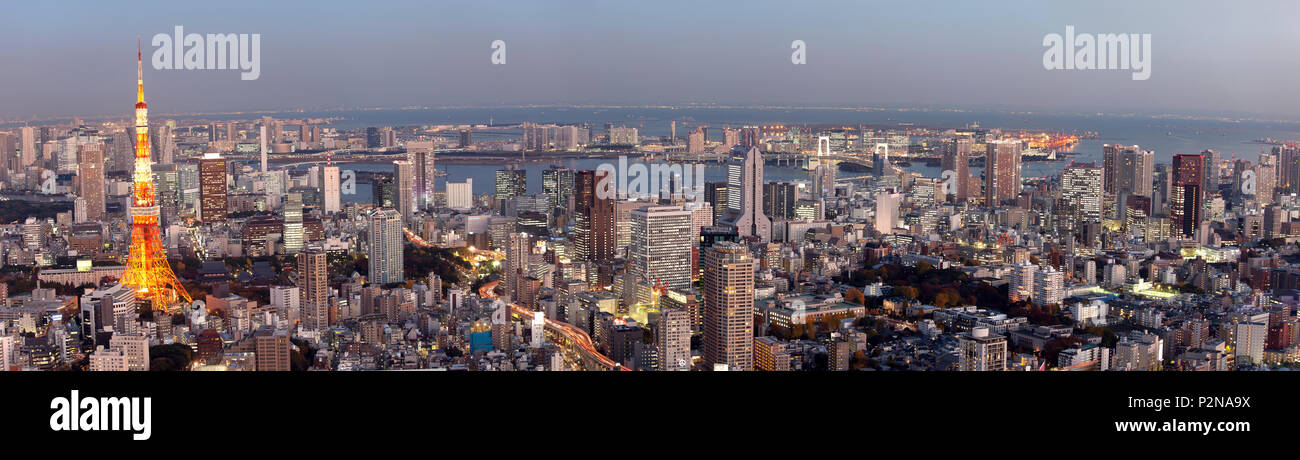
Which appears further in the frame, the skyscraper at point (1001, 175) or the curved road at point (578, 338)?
the skyscraper at point (1001, 175)

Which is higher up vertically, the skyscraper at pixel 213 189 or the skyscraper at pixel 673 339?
the skyscraper at pixel 213 189

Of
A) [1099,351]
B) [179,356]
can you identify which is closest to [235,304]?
[179,356]

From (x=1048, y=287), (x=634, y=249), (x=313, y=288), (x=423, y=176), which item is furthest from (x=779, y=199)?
(x=313, y=288)

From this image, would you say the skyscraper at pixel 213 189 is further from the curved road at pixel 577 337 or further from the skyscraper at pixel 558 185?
the curved road at pixel 577 337

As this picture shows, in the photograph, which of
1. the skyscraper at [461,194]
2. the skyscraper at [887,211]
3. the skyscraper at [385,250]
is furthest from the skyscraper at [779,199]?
the skyscraper at [385,250]
